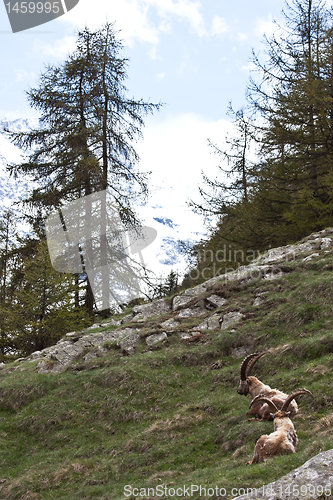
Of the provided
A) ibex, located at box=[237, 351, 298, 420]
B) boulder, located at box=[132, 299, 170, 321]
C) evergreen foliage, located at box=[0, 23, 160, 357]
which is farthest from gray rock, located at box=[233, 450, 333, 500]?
evergreen foliage, located at box=[0, 23, 160, 357]

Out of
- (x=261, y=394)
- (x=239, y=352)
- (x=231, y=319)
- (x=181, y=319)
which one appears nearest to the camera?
(x=261, y=394)

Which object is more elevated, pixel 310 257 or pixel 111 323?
pixel 310 257

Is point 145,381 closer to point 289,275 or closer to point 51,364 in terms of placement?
point 51,364

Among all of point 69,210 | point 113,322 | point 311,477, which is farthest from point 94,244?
point 311,477

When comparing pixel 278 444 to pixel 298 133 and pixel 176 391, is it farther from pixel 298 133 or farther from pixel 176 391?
pixel 298 133

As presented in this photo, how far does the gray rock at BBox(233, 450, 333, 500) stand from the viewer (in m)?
4.32

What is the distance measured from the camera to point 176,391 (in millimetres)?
12930

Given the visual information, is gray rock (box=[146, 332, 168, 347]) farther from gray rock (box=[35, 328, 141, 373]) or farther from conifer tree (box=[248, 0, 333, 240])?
conifer tree (box=[248, 0, 333, 240])

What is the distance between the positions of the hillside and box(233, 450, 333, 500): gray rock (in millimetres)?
832

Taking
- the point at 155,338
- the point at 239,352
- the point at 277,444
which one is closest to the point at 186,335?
the point at 155,338

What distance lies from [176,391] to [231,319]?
13.8 feet

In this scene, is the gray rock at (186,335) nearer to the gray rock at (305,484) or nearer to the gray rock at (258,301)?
the gray rock at (258,301)

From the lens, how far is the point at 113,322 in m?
20.0

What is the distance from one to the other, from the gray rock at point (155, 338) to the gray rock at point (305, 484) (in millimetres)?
11494
